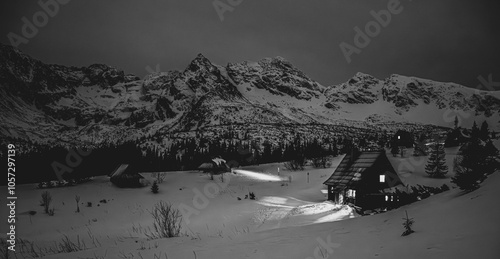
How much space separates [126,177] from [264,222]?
33.4 m

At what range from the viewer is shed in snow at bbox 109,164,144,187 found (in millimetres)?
46438

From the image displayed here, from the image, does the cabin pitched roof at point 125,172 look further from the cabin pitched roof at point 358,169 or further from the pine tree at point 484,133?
the pine tree at point 484,133

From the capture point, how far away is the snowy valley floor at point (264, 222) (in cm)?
625

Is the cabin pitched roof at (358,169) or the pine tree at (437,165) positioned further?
the pine tree at (437,165)

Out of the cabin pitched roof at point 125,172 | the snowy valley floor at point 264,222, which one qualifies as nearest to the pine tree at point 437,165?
the snowy valley floor at point 264,222

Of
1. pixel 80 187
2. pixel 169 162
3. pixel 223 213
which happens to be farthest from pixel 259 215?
pixel 169 162

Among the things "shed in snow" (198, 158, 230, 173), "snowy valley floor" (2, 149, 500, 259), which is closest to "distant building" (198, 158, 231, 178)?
"shed in snow" (198, 158, 230, 173)

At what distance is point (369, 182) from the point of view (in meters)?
29.5

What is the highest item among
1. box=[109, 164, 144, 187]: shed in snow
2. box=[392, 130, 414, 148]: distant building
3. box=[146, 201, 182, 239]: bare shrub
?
box=[392, 130, 414, 148]: distant building

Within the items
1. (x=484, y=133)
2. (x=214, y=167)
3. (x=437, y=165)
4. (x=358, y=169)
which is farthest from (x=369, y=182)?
(x=484, y=133)

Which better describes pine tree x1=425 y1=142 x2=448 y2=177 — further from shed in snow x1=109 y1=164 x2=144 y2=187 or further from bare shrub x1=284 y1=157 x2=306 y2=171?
shed in snow x1=109 y1=164 x2=144 y2=187

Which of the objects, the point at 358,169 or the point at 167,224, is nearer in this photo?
the point at 167,224

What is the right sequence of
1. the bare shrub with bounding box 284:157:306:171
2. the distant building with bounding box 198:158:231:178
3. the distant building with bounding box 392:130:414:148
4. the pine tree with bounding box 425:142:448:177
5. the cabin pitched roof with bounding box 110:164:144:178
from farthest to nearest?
the distant building with bounding box 392:130:414:148 < the bare shrub with bounding box 284:157:306:171 < the distant building with bounding box 198:158:231:178 < the cabin pitched roof with bounding box 110:164:144:178 < the pine tree with bounding box 425:142:448:177

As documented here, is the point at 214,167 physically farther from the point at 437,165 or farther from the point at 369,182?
the point at 437,165
